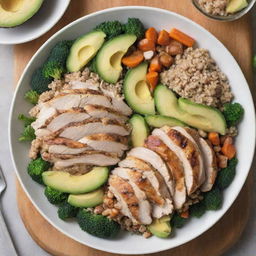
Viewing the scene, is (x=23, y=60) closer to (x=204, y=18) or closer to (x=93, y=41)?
(x=93, y=41)

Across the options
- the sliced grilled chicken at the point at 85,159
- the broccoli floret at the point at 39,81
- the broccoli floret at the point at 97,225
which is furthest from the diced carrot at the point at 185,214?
the broccoli floret at the point at 39,81

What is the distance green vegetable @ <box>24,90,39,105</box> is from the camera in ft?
12.1

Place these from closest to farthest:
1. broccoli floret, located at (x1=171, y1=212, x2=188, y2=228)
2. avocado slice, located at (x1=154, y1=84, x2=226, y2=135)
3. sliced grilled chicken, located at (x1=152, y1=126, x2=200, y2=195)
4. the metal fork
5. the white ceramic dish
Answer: sliced grilled chicken, located at (x1=152, y1=126, x2=200, y2=195) → avocado slice, located at (x1=154, y1=84, x2=226, y2=135) → broccoli floret, located at (x1=171, y1=212, x2=188, y2=228) → the white ceramic dish → the metal fork

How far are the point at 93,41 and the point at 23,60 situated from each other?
0.60 m

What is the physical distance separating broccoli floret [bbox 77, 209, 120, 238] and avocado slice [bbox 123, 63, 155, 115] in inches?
29.3

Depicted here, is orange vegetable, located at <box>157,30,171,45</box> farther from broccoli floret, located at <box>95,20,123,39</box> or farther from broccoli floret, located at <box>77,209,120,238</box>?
broccoli floret, located at <box>77,209,120,238</box>

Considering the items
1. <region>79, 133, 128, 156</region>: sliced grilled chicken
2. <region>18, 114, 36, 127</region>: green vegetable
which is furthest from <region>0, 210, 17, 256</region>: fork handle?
<region>79, 133, 128, 156</region>: sliced grilled chicken

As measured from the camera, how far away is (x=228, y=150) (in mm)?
3607

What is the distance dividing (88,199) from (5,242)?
2.96 ft

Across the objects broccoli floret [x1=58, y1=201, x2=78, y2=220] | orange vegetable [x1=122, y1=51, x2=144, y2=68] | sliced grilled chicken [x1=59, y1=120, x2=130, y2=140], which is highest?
orange vegetable [x1=122, y1=51, x2=144, y2=68]

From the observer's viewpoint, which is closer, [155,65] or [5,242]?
[155,65]

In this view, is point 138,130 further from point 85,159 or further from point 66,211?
point 66,211

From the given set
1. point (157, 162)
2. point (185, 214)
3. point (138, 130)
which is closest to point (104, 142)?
point (138, 130)

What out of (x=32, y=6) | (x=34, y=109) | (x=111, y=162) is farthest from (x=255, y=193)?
(x=32, y=6)
